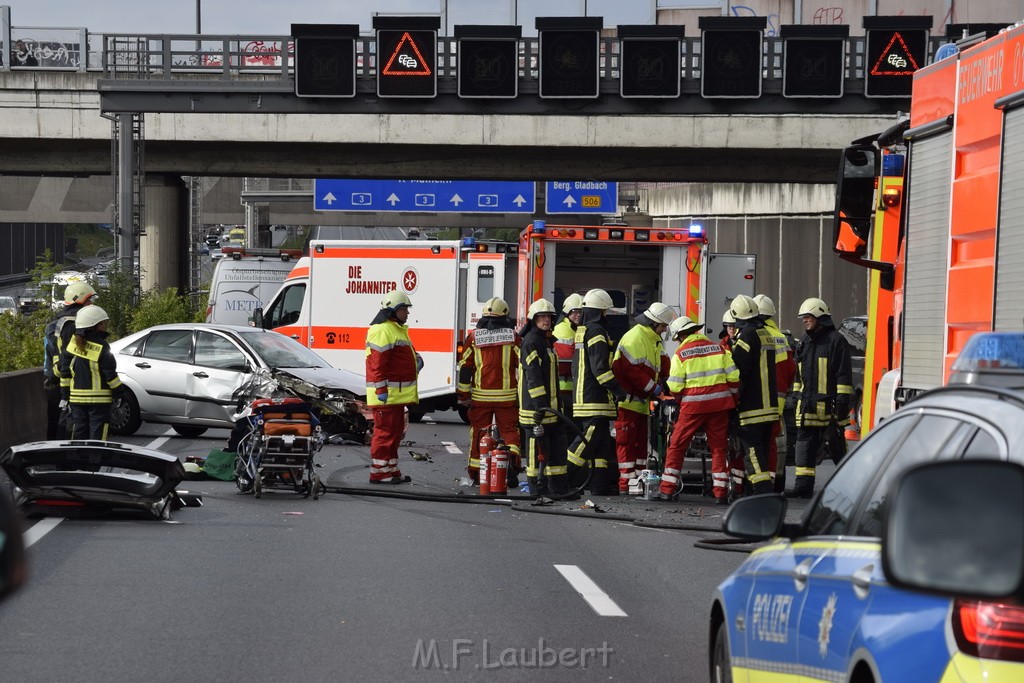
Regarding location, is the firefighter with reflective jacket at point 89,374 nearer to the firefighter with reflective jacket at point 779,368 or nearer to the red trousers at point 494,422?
the red trousers at point 494,422

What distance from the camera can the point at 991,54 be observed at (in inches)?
296

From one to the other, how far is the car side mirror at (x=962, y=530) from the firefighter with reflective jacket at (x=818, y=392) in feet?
39.2

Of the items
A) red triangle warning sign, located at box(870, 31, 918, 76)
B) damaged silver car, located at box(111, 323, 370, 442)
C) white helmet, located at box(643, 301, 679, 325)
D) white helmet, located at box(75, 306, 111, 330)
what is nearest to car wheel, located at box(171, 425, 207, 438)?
damaged silver car, located at box(111, 323, 370, 442)

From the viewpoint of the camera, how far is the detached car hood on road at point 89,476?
11422 mm

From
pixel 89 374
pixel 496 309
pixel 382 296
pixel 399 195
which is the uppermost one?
pixel 399 195

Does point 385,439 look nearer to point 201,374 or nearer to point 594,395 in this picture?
point 594,395

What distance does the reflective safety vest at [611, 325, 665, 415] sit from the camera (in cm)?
1384

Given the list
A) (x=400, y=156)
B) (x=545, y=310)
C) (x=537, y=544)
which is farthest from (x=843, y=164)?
(x=400, y=156)

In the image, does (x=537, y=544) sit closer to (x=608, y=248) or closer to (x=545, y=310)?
(x=545, y=310)

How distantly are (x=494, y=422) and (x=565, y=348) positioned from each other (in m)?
2.10

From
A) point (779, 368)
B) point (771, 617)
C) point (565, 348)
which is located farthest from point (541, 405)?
point (771, 617)

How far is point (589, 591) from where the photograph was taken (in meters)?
8.86

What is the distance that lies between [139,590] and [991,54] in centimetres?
521

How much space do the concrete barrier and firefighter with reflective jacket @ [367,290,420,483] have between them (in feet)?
12.7
